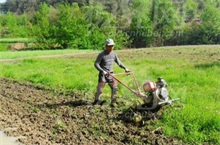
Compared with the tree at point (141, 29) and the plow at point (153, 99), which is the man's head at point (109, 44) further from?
the tree at point (141, 29)

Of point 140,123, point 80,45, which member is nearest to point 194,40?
point 80,45

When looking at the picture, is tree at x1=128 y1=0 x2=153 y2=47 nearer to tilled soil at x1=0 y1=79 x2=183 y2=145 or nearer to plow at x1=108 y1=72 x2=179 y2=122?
tilled soil at x1=0 y1=79 x2=183 y2=145

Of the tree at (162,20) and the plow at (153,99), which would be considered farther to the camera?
the tree at (162,20)

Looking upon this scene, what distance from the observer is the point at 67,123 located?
8.39 metres

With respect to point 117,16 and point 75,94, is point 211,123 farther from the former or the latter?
point 117,16

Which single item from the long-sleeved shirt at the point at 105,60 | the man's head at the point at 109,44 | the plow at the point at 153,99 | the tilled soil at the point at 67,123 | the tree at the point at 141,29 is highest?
the man's head at the point at 109,44

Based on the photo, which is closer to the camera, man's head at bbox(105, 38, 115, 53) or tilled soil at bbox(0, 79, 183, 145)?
tilled soil at bbox(0, 79, 183, 145)

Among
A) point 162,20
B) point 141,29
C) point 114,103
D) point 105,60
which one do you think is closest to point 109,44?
point 105,60

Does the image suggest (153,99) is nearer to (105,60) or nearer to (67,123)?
(105,60)

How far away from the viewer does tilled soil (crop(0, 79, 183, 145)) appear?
7.21m

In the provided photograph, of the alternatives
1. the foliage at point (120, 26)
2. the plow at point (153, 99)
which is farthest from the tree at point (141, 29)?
the plow at point (153, 99)

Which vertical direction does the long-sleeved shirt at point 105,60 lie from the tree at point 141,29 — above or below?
above

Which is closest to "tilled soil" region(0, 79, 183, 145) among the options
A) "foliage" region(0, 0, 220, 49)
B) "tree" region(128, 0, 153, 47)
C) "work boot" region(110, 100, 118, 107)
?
"work boot" region(110, 100, 118, 107)

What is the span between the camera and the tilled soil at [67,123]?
7215mm
